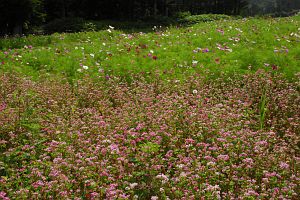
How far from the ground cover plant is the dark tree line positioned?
493 inches

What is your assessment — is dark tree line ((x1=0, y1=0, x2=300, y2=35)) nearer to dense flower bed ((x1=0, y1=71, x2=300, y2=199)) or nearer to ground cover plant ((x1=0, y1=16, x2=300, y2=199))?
ground cover plant ((x1=0, y1=16, x2=300, y2=199))

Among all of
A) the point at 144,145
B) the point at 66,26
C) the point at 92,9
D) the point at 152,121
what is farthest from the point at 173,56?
the point at 92,9

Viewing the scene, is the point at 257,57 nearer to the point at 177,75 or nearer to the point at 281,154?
the point at 177,75

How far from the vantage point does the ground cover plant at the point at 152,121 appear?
4668 mm

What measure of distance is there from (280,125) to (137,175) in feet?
12.9

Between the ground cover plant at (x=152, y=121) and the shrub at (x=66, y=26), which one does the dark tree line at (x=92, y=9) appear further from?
the ground cover plant at (x=152, y=121)

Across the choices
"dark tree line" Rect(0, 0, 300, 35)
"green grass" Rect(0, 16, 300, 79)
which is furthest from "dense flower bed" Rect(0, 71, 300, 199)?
"dark tree line" Rect(0, 0, 300, 35)

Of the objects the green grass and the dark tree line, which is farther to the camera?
the dark tree line

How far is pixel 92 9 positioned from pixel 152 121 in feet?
124

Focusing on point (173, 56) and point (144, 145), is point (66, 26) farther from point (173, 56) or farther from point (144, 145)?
point (144, 145)

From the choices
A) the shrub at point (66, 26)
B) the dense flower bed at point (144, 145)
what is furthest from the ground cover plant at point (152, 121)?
the shrub at point (66, 26)

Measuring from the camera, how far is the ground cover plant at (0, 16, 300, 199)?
467 cm

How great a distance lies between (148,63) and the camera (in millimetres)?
10680

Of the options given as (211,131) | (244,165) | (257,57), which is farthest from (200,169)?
(257,57)
